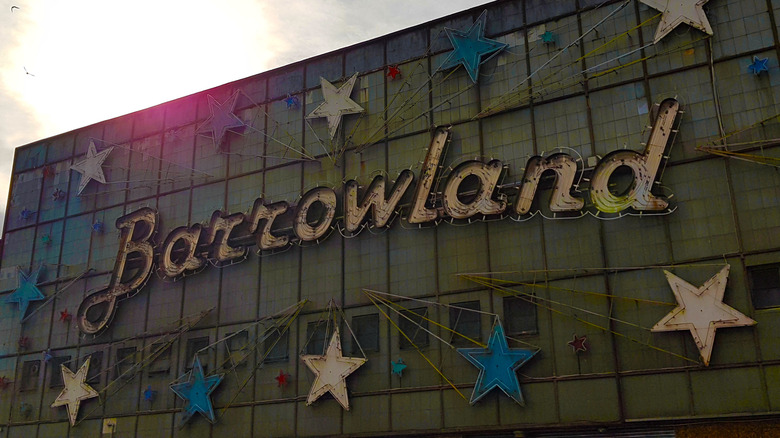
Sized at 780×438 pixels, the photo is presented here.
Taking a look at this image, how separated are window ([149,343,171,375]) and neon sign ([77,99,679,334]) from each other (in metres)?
3.14

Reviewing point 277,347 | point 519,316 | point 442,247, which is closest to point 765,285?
point 519,316

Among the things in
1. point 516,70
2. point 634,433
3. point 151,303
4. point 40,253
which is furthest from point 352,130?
point 40,253

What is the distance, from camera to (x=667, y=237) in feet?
81.6

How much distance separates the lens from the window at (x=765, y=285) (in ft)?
76.2

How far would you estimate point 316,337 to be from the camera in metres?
30.7

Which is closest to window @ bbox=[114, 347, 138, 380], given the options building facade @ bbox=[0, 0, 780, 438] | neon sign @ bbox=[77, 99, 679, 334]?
building facade @ bbox=[0, 0, 780, 438]

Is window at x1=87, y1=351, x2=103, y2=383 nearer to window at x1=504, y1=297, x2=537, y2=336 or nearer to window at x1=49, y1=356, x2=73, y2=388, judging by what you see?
window at x1=49, y1=356, x2=73, y2=388

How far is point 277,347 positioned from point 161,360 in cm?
611

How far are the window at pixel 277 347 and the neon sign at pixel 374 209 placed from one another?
3.52m

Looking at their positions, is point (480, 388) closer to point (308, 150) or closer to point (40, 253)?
point (308, 150)

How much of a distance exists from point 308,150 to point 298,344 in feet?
26.8

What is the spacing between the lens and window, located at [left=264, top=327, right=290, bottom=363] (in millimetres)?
31172

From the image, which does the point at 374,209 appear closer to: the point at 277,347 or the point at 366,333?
the point at 366,333

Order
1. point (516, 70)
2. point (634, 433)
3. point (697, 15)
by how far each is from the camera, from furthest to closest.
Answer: point (516, 70) → point (697, 15) → point (634, 433)
